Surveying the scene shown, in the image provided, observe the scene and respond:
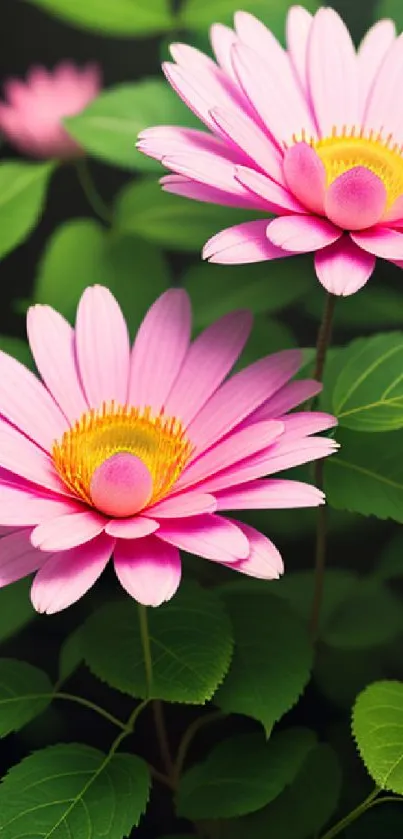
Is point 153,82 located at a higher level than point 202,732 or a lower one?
higher

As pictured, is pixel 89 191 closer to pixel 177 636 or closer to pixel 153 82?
pixel 153 82

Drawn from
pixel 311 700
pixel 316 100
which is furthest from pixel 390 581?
pixel 316 100

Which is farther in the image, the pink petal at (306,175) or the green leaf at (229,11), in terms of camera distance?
the green leaf at (229,11)

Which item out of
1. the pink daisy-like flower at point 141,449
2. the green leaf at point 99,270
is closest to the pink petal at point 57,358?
the pink daisy-like flower at point 141,449

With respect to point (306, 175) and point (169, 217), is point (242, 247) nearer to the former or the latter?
point (306, 175)

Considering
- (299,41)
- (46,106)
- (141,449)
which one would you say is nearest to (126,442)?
(141,449)

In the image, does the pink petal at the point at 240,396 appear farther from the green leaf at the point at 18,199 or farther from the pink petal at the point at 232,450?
the green leaf at the point at 18,199

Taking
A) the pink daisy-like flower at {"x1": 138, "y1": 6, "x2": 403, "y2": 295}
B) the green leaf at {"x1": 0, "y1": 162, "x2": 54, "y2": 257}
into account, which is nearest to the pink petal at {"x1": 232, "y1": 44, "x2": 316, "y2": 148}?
A: the pink daisy-like flower at {"x1": 138, "y1": 6, "x2": 403, "y2": 295}
